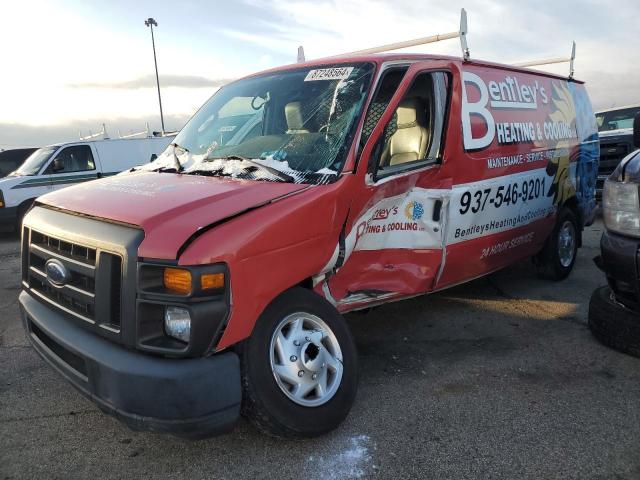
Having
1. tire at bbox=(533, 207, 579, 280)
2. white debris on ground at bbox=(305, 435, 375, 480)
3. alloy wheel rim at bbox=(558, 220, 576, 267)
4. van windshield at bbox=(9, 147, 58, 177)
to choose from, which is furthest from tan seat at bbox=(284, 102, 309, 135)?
van windshield at bbox=(9, 147, 58, 177)

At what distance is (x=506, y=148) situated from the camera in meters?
4.75

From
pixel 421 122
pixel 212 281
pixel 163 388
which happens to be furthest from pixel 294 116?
pixel 163 388

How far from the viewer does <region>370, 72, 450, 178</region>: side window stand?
383 cm

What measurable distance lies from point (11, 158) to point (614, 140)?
14606 millimetres

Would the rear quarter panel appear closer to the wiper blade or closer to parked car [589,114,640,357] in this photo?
parked car [589,114,640,357]

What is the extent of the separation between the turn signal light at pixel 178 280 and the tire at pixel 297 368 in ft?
1.47

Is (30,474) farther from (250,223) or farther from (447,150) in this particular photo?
(447,150)

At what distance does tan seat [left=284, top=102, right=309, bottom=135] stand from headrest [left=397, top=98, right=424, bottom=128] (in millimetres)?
750

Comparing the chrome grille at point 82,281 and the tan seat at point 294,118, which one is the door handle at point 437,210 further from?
the chrome grille at point 82,281

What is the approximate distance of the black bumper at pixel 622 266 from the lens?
11.4 ft

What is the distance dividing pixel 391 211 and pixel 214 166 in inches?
47.9

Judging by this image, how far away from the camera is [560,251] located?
236 inches

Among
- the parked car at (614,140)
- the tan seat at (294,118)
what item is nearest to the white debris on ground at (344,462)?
the tan seat at (294,118)

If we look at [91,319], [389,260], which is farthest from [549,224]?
[91,319]
